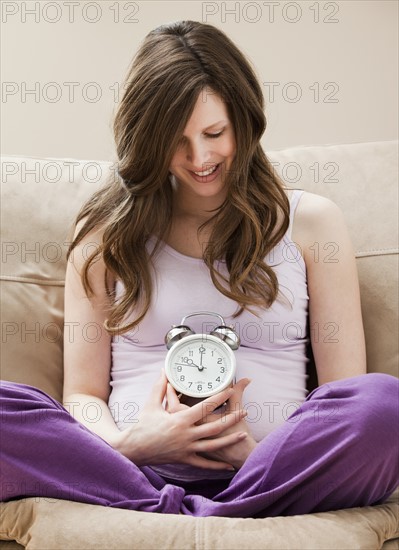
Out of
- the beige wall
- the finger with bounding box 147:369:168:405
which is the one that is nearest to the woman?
the finger with bounding box 147:369:168:405

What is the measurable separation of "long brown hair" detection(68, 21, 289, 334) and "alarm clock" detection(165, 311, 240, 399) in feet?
0.35

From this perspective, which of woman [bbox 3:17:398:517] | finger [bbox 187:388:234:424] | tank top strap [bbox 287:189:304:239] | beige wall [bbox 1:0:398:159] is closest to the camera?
woman [bbox 3:17:398:517]

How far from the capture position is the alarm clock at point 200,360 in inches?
61.6

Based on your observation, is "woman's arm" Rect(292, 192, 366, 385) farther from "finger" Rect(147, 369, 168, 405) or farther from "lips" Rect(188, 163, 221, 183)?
"finger" Rect(147, 369, 168, 405)

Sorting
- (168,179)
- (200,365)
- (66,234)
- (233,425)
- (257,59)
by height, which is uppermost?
(257,59)

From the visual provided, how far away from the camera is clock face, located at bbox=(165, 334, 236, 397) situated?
5.13 ft

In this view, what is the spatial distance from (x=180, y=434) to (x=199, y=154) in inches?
18.7

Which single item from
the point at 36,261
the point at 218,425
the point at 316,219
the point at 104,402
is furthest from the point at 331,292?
the point at 36,261

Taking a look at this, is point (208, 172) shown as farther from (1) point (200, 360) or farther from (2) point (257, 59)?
(2) point (257, 59)

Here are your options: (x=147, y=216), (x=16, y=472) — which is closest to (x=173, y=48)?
(x=147, y=216)

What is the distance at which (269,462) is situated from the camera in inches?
54.4

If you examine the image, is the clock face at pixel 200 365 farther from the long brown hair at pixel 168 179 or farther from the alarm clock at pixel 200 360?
the long brown hair at pixel 168 179

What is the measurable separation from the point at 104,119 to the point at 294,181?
1.97 ft

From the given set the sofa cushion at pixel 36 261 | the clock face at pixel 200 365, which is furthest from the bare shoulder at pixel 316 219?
the sofa cushion at pixel 36 261
